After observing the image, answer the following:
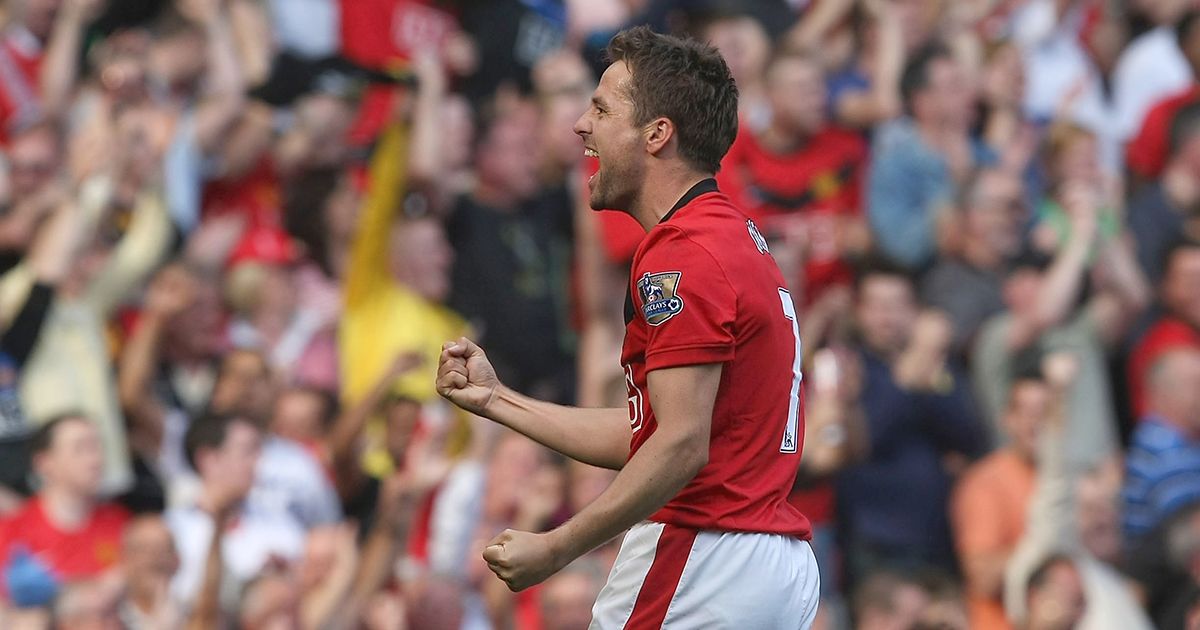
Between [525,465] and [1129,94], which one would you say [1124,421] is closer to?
[1129,94]

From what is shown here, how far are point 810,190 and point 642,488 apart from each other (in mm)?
6238

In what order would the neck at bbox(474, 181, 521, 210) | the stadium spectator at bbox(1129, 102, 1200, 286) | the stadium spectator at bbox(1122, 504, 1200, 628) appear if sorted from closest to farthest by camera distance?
the stadium spectator at bbox(1122, 504, 1200, 628)
the neck at bbox(474, 181, 521, 210)
the stadium spectator at bbox(1129, 102, 1200, 286)

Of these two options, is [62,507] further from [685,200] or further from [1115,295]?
[1115,295]

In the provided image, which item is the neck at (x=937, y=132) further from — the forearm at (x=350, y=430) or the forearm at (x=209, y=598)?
the forearm at (x=209, y=598)

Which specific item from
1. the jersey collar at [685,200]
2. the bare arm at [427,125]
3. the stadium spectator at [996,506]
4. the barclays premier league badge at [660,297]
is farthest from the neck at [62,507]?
the stadium spectator at [996,506]


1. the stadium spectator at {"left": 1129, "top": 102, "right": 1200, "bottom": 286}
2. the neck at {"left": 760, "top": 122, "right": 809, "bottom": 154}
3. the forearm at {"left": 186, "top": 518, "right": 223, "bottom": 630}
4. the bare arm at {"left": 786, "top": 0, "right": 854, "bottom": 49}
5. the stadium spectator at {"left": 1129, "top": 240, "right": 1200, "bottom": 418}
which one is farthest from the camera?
the bare arm at {"left": 786, "top": 0, "right": 854, "bottom": 49}

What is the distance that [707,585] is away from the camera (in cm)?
427

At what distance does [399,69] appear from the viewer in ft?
32.4

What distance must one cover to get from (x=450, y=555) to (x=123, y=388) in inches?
61.9

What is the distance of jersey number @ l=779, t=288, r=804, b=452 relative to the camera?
440 cm

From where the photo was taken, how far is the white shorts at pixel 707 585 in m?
4.26

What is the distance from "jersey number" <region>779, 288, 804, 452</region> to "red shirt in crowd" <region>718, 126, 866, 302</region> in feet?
16.7

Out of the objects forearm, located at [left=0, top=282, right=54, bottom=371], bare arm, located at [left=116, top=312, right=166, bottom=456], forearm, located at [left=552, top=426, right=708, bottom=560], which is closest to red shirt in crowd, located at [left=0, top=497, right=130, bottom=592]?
bare arm, located at [left=116, top=312, right=166, bottom=456]

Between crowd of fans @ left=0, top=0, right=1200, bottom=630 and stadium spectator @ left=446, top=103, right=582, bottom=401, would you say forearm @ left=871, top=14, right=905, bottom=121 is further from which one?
A: stadium spectator @ left=446, top=103, right=582, bottom=401
